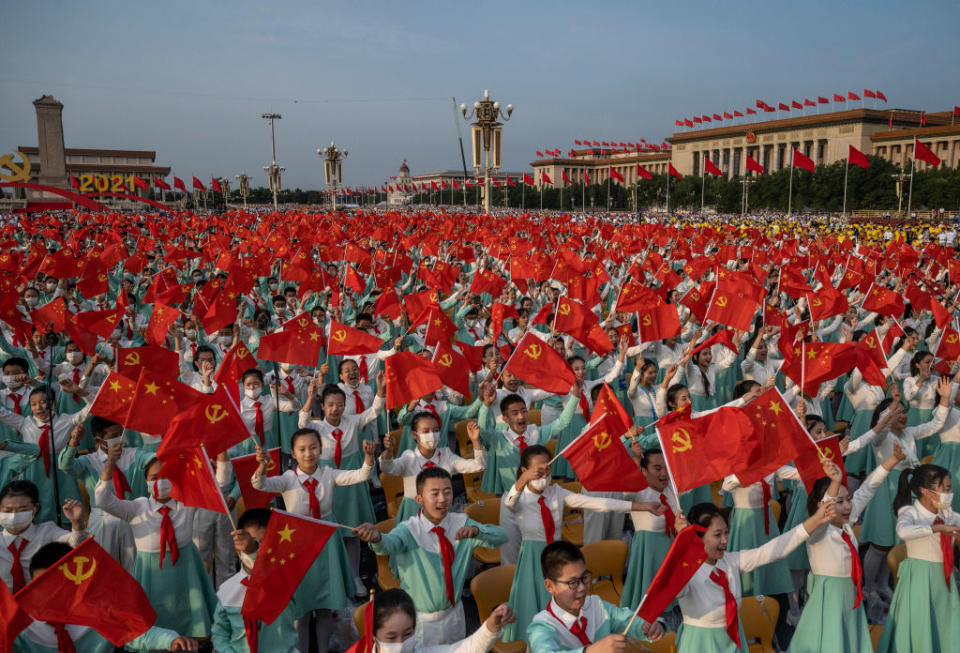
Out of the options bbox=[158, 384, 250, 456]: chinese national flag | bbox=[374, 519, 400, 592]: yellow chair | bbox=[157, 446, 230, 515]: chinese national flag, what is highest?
bbox=[158, 384, 250, 456]: chinese national flag

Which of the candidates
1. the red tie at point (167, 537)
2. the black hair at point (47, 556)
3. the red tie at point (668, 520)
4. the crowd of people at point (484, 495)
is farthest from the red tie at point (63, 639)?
the red tie at point (668, 520)

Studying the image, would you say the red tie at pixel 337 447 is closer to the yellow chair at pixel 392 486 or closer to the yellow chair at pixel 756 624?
the yellow chair at pixel 392 486

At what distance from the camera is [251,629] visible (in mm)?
3434

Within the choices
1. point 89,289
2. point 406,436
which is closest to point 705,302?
point 406,436

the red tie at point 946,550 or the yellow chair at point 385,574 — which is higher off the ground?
the red tie at point 946,550

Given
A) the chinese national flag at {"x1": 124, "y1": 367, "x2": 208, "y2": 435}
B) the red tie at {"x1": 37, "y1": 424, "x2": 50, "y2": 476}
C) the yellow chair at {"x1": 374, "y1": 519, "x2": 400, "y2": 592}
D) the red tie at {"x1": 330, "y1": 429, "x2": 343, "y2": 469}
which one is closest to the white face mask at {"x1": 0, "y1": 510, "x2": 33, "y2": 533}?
the chinese national flag at {"x1": 124, "y1": 367, "x2": 208, "y2": 435}

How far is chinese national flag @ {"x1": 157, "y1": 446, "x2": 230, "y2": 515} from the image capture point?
3.75m

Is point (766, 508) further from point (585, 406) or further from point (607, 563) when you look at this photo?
point (585, 406)

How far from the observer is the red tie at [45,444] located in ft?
18.3

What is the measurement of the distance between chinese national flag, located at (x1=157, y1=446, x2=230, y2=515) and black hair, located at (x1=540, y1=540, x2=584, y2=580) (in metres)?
1.67

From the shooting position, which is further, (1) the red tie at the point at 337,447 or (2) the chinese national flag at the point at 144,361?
(2) the chinese national flag at the point at 144,361

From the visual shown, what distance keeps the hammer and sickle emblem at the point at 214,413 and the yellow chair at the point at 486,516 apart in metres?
1.84

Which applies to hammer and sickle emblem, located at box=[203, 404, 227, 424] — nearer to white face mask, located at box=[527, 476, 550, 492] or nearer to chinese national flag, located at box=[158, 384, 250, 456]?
chinese national flag, located at box=[158, 384, 250, 456]

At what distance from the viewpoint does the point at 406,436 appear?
267 inches
